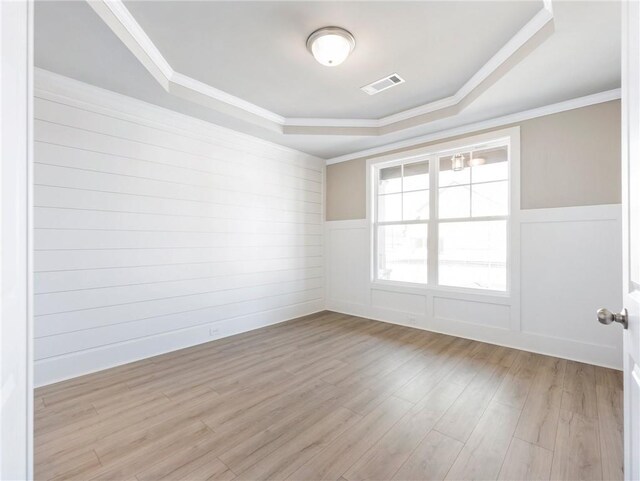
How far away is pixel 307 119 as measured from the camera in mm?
3973

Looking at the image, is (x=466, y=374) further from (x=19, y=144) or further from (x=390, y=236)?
(x=19, y=144)

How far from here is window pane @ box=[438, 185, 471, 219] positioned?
3.85 m

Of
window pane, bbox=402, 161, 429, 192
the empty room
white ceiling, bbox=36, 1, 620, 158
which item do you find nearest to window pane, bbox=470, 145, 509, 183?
the empty room

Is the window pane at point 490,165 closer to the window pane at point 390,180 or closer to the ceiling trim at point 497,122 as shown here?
the ceiling trim at point 497,122

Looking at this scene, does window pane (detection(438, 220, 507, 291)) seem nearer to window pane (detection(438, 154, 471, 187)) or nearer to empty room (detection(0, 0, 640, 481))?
empty room (detection(0, 0, 640, 481))

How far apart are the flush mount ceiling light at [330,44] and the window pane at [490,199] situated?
2.38m

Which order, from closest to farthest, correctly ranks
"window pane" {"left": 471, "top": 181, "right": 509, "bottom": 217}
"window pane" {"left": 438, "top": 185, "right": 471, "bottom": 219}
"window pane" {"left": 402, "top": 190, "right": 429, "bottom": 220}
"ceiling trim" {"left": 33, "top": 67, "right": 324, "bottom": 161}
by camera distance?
"ceiling trim" {"left": 33, "top": 67, "right": 324, "bottom": 161}
"window pane" {"left": 471, "top": 181, "right": 509, "bottom": 217}
"window pane" {"left": 438, "top": 185, "right": 471, "bottom": 219}
"window pane" {"left": 402, "top": 190, "right": 429, "bottom": 220}

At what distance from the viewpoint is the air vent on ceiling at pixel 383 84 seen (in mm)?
2975

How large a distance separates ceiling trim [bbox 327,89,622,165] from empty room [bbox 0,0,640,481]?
25 millimetres

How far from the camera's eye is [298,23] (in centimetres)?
222

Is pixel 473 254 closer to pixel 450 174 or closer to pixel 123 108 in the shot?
pixel 450 174

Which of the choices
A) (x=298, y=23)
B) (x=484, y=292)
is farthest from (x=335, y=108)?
(x=484, y=292)

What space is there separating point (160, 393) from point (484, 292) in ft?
11.7

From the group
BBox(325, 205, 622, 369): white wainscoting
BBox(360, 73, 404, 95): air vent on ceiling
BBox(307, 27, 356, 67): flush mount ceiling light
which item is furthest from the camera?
BBox(360, 73, 404, 95): air vent on ceiling
